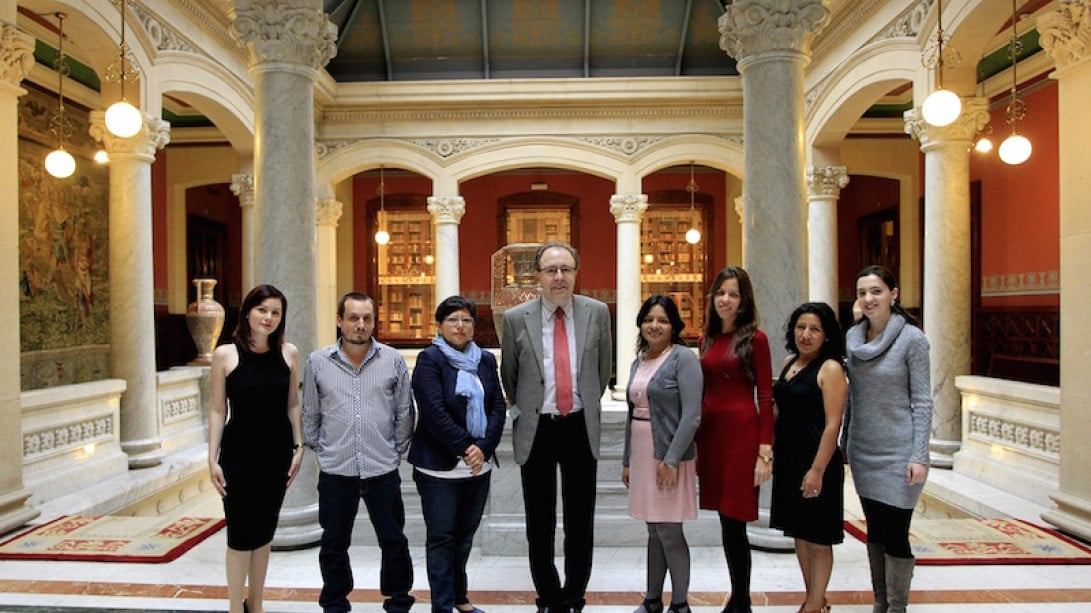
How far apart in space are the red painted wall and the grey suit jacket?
824 cm

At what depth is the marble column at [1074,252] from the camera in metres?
5.20

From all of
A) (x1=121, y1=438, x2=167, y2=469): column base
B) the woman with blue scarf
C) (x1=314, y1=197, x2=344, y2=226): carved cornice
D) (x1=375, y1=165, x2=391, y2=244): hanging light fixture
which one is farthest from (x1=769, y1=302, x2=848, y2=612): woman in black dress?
(x1=375, y1=165, x2=391, y2=244): hanging light fixture

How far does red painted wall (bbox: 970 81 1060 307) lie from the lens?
947cm

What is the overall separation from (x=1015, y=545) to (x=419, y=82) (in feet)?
32.4

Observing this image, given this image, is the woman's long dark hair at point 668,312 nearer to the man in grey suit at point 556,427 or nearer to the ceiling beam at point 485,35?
the man in grey suit at point 556,427

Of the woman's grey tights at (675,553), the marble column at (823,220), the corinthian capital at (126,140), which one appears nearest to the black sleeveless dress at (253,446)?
the woman's grey tights at (675,553)

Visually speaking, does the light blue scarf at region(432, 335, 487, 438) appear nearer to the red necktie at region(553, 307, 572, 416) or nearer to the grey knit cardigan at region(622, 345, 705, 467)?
the red necktie at region(553, 307, 572, 416)

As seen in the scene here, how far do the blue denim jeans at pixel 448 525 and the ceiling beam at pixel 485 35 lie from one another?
971 centimetres

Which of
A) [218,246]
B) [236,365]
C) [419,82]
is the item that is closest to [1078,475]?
[236,365]

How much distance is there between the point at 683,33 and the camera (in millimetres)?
12023

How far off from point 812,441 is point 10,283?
18.1 ft

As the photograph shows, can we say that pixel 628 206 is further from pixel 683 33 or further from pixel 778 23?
pixel 778 23

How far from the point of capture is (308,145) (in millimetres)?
5020

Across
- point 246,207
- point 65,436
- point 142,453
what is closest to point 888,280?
point 65,436
